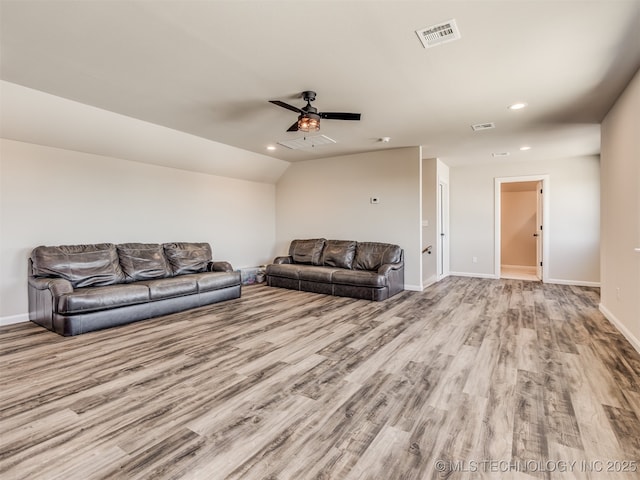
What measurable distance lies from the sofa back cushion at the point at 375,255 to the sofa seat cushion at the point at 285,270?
1.12 m

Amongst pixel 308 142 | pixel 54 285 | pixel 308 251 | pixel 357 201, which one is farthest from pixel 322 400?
pixel 357 201

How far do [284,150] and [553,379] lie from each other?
5.16m

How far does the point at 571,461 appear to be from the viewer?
1.64 meters

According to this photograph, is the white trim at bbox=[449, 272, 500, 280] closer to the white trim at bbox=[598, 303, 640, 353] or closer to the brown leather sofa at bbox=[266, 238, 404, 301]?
the brown leather sofa at bbox=[266, 238, 404, 301]

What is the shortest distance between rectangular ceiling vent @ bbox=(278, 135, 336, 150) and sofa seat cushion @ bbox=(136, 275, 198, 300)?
8.91 ft

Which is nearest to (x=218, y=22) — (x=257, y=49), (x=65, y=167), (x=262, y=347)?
(x=257, y=49)

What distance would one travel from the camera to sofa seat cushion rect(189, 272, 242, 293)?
4802 millimetres

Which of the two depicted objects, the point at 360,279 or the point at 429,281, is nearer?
the point at 360,279

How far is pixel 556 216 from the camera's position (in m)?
6.58

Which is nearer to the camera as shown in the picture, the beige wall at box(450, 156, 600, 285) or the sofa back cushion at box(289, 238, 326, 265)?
the beige wall at box(450, 156, 600, 285)

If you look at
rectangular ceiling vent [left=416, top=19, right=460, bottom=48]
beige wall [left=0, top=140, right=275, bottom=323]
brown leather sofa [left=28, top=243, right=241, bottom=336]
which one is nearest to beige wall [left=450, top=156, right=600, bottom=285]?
beige wall [left=0, top=140, right=275, bottom=323]

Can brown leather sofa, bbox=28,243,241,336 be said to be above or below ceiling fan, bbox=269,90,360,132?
below

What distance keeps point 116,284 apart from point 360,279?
11.7ft

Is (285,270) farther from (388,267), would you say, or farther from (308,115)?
(308,115)
